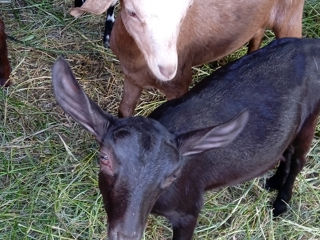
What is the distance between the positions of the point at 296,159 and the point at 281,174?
23 centimetres

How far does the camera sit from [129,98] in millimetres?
4562

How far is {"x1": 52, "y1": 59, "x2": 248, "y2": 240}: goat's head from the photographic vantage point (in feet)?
9.20

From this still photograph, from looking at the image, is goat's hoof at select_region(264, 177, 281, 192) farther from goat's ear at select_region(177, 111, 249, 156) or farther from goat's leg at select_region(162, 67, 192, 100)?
goat's ear at select_region(177, 111, 249, 156)

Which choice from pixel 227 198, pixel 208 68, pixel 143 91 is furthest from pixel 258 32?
pixel 227 198

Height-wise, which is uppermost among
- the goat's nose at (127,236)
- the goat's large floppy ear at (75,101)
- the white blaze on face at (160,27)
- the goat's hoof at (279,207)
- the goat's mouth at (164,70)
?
the goat's large floppy ear at (75,101)

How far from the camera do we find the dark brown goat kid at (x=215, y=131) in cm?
286

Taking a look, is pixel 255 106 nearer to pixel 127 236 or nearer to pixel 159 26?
pixel 159 26

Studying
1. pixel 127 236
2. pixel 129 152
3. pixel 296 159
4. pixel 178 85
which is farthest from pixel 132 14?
pixel 127 236

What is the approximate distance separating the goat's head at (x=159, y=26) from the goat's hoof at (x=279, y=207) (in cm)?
118

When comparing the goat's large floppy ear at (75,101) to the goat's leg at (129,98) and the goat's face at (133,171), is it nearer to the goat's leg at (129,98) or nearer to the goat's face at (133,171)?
the goat's face at (133,171)

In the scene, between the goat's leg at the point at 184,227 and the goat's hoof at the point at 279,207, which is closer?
the goat's leg at the point at 184,227

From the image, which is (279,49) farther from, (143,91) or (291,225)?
(143,91)

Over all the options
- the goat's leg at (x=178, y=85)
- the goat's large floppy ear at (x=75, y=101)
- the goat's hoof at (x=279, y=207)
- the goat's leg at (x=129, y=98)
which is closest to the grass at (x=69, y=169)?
the goat's hoof at (x=279, y=207)

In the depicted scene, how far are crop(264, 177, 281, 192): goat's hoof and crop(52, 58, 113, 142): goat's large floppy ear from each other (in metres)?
1.73
